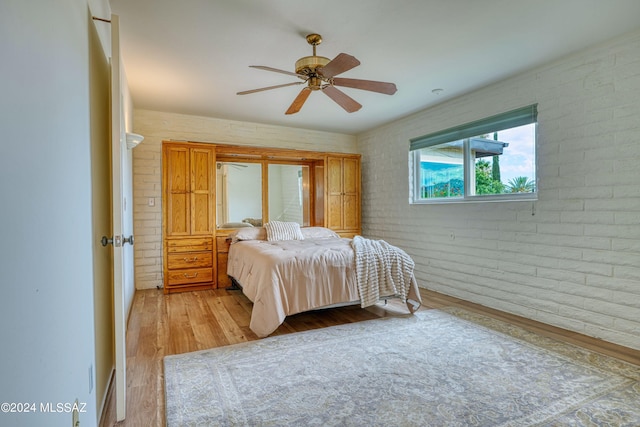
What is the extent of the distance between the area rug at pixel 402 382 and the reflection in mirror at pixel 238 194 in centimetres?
268

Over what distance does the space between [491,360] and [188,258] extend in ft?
12.5

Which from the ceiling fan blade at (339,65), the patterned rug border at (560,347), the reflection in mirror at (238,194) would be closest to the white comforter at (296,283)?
the patterned rug border at (560,347)

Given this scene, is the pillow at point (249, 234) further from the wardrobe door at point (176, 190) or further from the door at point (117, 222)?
the door at point (117, 222)

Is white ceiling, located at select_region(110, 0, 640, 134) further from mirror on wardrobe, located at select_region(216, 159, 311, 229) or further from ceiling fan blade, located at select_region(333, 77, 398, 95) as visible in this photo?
mirror on wardrobe, located at select_region(216, 159, 311, 229)

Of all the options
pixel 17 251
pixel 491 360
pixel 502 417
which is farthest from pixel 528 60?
pixel 17 251

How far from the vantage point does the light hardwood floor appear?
1.97 meters

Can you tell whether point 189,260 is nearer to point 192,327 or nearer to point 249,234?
point 249,234

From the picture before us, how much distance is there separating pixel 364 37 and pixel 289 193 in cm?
328

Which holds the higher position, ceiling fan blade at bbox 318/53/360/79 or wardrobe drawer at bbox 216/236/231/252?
ceiling fan blade at bbox 318/53/360/79

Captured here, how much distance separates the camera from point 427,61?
3080 mm

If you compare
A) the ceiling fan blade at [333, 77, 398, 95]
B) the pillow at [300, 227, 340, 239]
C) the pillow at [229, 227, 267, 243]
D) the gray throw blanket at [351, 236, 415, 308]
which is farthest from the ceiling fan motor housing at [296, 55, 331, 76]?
the pillow at [300, 227, 340, 239]

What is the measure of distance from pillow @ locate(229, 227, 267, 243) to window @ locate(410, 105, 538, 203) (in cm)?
231

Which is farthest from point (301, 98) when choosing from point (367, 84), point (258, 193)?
point (258, 193)

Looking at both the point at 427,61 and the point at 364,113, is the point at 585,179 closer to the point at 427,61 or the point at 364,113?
the point at 427,61
